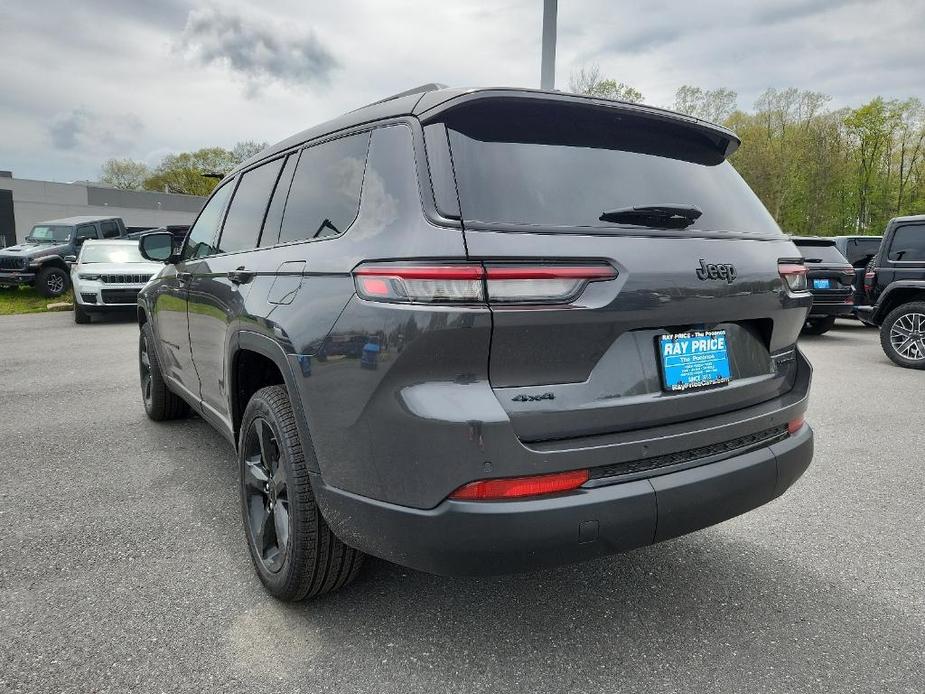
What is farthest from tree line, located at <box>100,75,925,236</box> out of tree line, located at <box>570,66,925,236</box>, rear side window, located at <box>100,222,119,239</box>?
rear side window, located at <box>100,222,119,239</box>

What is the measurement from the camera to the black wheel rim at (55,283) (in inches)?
659

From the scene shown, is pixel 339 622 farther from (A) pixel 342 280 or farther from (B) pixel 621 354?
(B) pixel 621 354

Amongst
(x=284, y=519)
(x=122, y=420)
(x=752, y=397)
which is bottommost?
(x=122, y=420)

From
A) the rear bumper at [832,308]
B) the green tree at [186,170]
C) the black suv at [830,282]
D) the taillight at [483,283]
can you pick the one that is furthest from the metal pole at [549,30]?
the green tree at [186,170]

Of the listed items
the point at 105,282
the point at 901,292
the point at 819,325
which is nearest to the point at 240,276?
the point at 901,292

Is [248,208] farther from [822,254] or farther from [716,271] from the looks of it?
[822,254]

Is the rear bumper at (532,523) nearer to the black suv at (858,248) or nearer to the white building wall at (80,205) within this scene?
the black suv at (858,248)

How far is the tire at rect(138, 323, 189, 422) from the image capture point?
4730 mm

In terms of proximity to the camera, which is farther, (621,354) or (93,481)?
(93,481)

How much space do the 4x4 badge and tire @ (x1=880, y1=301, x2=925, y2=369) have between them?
727cm

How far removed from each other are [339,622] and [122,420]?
3.63 meters

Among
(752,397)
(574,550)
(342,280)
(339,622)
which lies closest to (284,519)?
(339,622)

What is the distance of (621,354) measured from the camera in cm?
189

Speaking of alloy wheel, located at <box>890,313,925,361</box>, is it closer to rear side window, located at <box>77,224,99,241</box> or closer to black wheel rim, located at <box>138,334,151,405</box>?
black wheel rim, located at <box>138,334,151,405</box>
